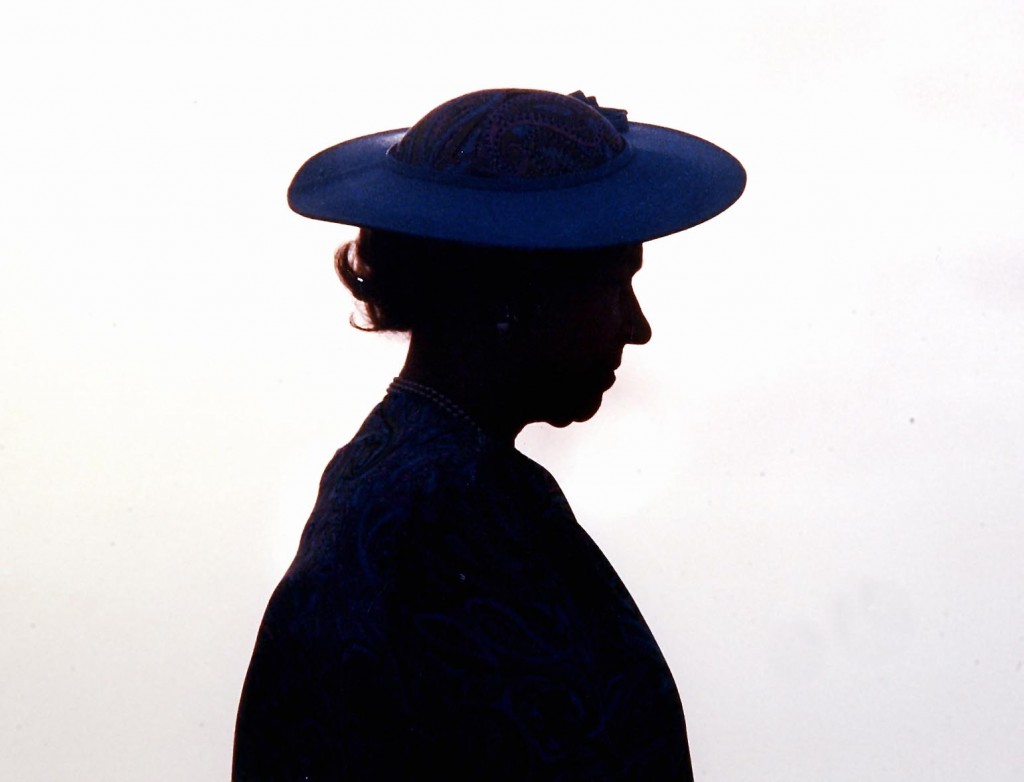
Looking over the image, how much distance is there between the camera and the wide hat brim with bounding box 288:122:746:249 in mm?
2131

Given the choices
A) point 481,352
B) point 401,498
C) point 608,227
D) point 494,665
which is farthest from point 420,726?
point 608,227

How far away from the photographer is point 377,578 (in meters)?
2.14

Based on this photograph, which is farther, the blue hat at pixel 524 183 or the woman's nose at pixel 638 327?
the woman's nose at pixel 638 327

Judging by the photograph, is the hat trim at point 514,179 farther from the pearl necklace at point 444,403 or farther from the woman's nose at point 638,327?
the pearl necklace at point 444,403

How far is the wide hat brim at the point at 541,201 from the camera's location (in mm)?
2131

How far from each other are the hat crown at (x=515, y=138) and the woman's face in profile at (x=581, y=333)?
153 mm

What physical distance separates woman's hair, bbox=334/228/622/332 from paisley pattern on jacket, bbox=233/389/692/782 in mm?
125

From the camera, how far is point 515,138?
2234 millimetres

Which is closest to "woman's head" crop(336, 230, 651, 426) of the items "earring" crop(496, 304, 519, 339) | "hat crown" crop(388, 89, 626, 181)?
"earring" crop(496, 304, 519, 339)

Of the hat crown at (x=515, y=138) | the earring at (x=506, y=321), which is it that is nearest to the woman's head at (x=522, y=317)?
the earring at (x=506, y=321)

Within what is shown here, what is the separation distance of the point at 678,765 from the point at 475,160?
91 cm

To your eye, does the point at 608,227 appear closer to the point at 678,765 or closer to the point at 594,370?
the point at 594,370

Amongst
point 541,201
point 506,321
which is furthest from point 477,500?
point 541,201

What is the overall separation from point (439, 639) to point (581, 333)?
0.45 meters
